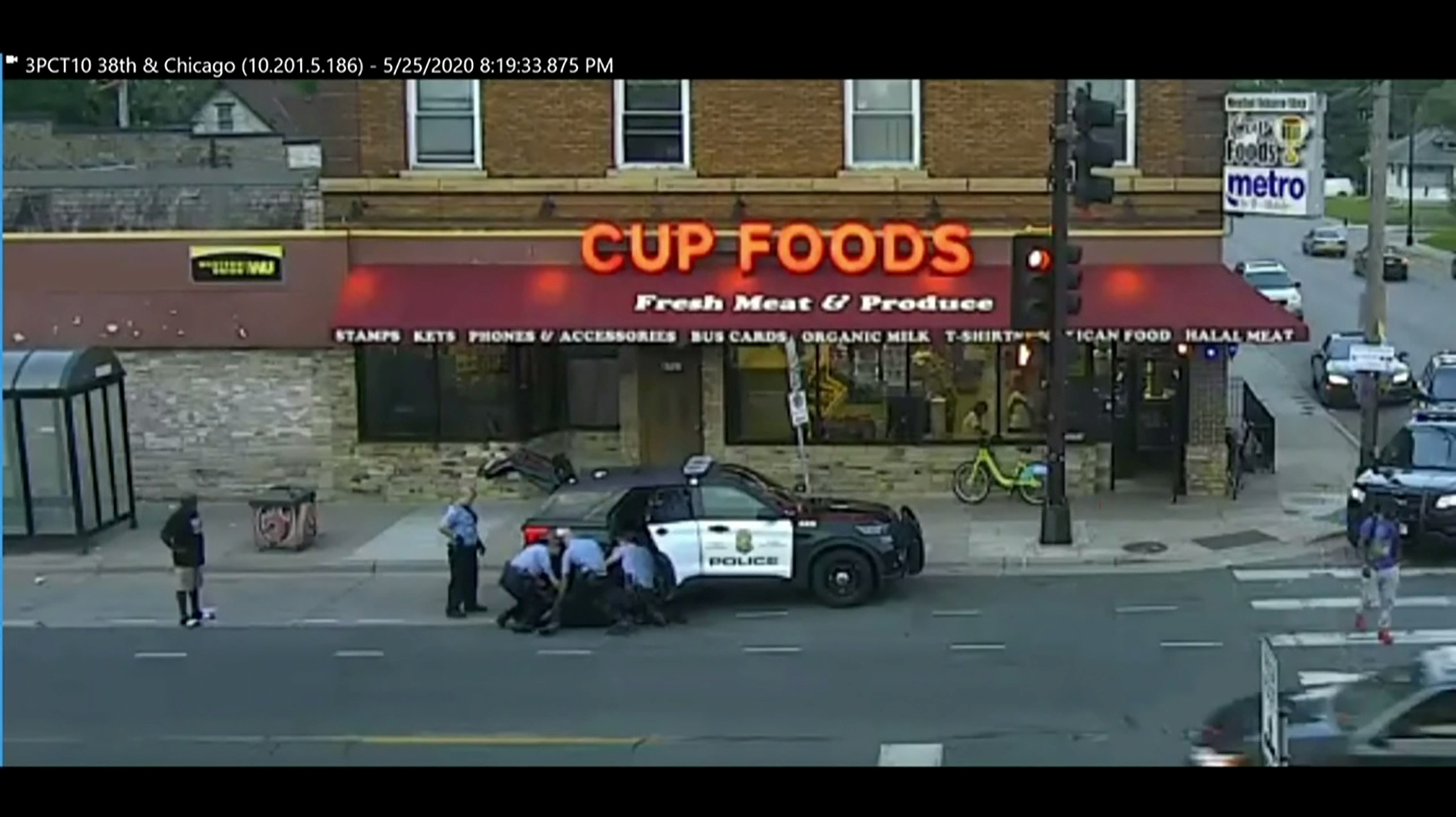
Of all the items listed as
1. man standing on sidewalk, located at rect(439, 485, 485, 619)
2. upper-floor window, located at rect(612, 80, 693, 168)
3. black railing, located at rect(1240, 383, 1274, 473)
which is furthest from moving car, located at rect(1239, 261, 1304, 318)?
man standing on sidewalk, located at rect(439, 485, 485, 619)

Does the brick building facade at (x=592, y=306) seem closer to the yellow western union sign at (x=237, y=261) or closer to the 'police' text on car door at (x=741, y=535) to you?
the yellow western union sign at (x=237, y=261)

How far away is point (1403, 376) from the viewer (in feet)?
107

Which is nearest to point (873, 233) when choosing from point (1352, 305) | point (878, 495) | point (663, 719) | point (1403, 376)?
point (878, 495)

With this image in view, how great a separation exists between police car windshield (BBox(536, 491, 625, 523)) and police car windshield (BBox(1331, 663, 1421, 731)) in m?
8.28

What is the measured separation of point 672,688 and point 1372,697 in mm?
5680

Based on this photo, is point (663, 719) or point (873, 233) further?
point (873, 233)

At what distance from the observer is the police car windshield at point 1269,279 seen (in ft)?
141

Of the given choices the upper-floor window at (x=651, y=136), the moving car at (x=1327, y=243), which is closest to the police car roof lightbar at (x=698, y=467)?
the upper-floor window at (x=651, y=136)

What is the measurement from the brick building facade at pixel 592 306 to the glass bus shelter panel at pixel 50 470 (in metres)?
2.95
